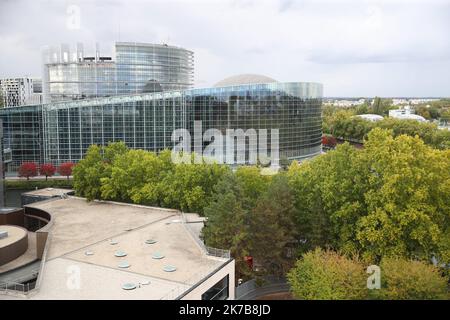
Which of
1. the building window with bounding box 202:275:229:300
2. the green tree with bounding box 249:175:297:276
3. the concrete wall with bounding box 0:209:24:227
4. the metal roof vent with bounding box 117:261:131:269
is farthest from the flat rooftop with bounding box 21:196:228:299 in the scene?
the green tree with bounding box 249:175:297:276

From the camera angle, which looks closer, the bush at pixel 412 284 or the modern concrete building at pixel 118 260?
the modern concrete building at pixel 118 260

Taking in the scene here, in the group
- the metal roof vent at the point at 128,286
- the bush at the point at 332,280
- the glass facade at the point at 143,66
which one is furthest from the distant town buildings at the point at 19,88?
the bush at the point at 332,280

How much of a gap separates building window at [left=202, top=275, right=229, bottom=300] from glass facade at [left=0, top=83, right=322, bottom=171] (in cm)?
3515

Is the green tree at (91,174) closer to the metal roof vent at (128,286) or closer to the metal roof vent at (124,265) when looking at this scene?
the metal roof vent at (124,265)

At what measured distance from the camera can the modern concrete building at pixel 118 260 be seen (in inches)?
612

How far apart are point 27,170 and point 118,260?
3246 cm

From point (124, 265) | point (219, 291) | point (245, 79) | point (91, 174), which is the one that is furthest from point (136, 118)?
point (219, 291)

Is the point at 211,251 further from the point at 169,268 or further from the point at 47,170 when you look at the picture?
the point at 47,170

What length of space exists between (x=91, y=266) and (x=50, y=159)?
36664 mm

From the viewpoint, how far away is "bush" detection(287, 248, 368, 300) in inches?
647

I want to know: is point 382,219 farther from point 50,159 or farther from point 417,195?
point 50,159

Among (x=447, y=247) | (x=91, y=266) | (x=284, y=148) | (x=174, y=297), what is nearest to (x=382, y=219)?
(x=447, y=247)

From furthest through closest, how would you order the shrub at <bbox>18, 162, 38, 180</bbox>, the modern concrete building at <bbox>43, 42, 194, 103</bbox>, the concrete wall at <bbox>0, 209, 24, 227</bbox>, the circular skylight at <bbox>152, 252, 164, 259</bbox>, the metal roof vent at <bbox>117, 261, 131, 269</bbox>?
1. the modern concrete building at <bbox>43, 42, 194, 103</bbox>
2. the shrub at <bbox>18, 162, 38, 180</bbox>
3. the concrete wall at <bbox>0, 209, 24, 227</bbox>
4. the circular skylight at <bbox>152, 252, 164, 259</bbox>
5. the metal roof vent at <bbox>117, 261, 131, 269</bbox>

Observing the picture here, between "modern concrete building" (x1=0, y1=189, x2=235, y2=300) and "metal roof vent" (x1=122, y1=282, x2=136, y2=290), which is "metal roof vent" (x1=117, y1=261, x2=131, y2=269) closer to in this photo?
"modern concrete building" (x1=0, y1=189, x2=235, y2=300)
